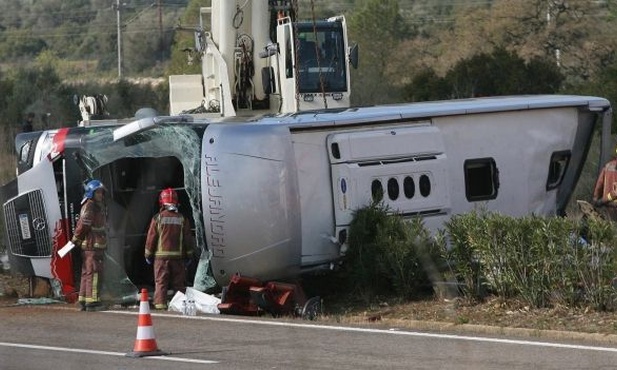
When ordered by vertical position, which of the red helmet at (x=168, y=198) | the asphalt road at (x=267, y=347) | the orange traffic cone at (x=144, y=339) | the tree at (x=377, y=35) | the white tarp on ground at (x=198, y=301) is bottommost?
the white tarp on ground at (x=198, y=301)

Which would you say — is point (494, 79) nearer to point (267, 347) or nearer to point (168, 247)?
point (168, 247)

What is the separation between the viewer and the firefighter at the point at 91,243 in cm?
1647

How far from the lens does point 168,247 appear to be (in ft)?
54.2

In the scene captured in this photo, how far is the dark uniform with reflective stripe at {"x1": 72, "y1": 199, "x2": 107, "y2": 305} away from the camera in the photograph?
16453 mm

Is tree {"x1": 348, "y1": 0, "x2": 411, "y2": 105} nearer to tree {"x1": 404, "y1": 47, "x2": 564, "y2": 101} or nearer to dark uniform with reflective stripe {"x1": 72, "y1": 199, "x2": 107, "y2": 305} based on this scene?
tree {"x1": 404, "y1": 47, "x2": 564, "y2": 101}

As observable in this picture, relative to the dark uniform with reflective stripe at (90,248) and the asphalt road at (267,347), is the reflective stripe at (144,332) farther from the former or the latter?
the dark uniform with reflective stripe at (90,248)

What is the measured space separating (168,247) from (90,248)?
0.97 m

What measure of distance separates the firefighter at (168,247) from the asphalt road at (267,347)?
1.11 meters

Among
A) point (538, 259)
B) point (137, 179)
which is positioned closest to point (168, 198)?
point (137, 179)

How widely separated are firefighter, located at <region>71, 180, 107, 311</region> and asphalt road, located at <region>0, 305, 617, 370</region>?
97cm

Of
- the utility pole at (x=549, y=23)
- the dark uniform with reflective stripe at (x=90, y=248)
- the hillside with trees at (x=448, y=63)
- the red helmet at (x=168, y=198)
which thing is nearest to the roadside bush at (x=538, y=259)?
the red helmet at (x=168, y=198)

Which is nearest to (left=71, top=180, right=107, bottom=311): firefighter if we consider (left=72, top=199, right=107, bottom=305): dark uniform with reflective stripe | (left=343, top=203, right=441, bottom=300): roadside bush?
(left=72, top=199, right=107, bottom=305): dark uniform with reflective stripe

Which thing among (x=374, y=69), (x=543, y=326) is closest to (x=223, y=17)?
(x=543, y=326)

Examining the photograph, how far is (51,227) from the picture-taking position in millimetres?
17453
